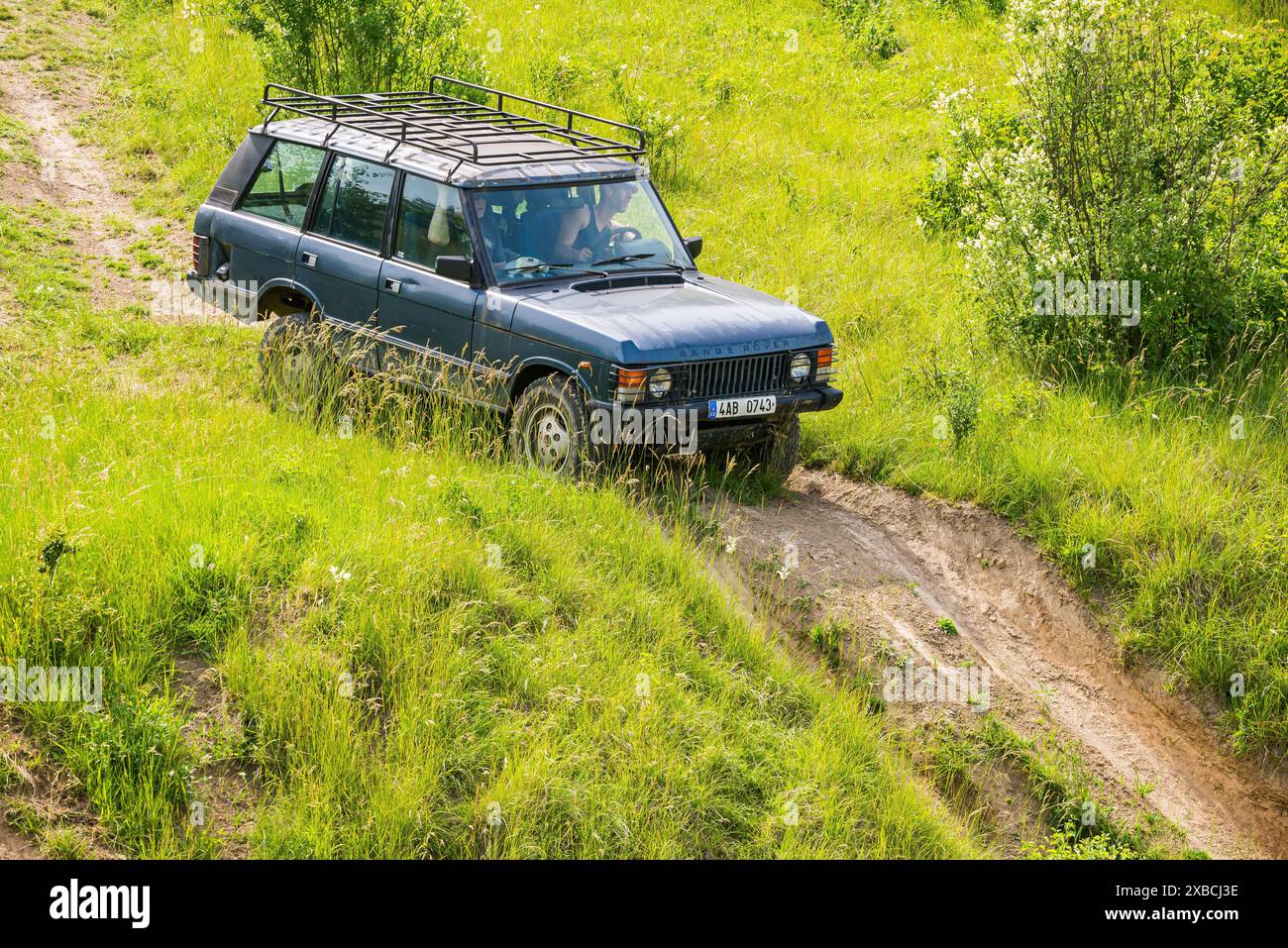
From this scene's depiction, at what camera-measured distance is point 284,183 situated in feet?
31.1

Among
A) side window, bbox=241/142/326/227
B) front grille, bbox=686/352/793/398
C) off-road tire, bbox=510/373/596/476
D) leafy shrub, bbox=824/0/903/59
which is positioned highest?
leafy shrub, bbox=824/0/903/59

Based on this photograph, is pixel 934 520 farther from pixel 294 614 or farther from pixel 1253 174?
pixel 294 614

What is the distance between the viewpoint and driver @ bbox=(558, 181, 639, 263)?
8672mm

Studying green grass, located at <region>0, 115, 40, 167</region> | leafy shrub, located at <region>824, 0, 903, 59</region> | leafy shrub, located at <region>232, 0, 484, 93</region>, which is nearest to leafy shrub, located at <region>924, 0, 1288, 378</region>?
leafy shrub, located at <region>232, 0, 484, 93</region>

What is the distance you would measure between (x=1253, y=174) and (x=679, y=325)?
484 cm

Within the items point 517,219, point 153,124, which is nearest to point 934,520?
point 517,219

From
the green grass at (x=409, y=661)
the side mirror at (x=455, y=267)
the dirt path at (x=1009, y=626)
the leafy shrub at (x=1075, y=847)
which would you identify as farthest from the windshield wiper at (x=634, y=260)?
the leafy shrub at (x=1075, y=847)

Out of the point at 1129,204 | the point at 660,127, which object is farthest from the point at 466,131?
the point at 660,127

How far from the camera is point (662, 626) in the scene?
6727 mm

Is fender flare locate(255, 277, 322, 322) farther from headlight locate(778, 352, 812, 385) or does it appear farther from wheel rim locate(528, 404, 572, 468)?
headlight locate(778, 352, 812, 385)

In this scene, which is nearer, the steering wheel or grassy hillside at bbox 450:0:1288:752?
grassy hillside at bbox 450:0:1288:752

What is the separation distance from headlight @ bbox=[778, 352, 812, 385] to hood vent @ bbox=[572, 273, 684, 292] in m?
1.04

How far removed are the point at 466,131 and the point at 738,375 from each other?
10.1 feet

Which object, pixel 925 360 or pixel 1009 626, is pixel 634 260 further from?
pixel 1009 626
